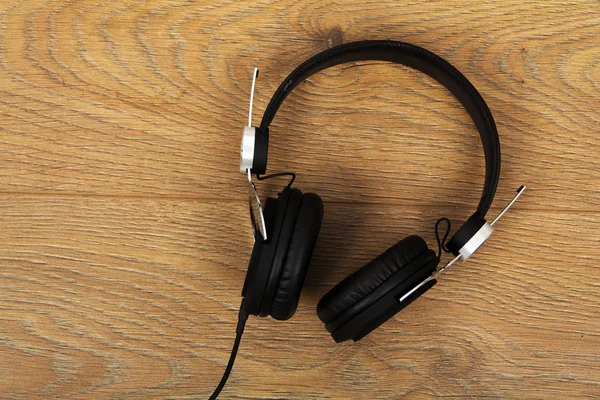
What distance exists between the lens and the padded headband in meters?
0.71

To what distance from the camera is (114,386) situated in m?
0.84

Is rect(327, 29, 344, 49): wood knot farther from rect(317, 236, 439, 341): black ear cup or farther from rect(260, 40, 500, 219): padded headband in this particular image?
rect(317, 236, 439, 341): black ear cup

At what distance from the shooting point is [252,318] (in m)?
0.84

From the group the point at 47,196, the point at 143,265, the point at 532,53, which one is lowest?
the point at 143,265

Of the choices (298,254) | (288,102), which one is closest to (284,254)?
(298,254)

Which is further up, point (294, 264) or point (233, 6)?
point (233, 6)

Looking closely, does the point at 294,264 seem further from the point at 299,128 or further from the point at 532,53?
the point at 532,53

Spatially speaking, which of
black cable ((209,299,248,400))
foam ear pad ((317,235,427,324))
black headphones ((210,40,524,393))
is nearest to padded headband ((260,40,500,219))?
black headphones ((210,40,524,393))

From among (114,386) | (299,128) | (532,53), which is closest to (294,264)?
(299,128)

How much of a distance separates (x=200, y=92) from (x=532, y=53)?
0.50 metres

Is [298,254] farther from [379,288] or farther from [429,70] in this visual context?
[429,70]

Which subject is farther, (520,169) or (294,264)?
(520,169)

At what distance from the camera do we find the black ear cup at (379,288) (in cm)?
71

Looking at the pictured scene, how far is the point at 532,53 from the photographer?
2.71ft
